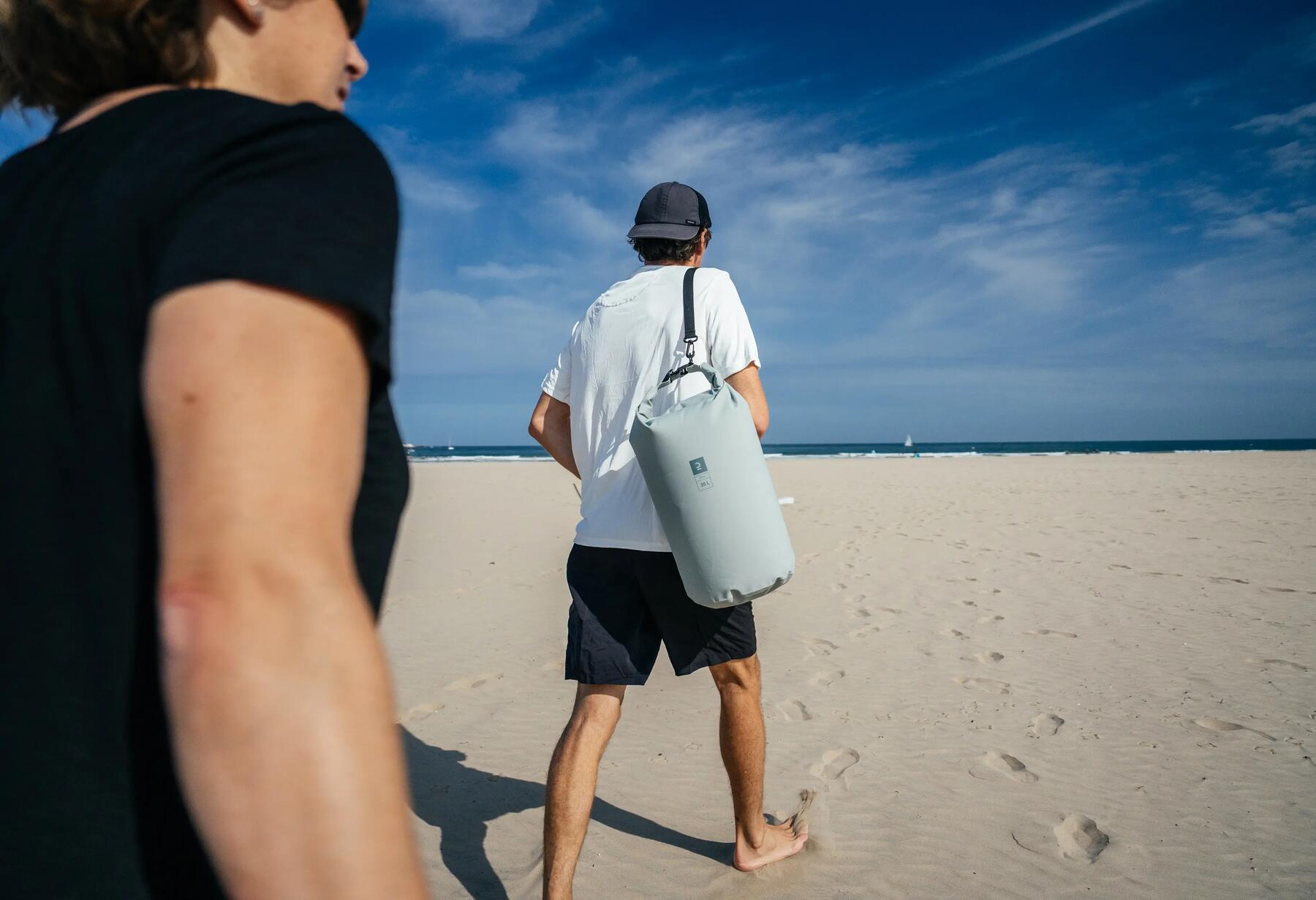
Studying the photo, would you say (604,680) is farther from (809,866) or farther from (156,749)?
(156,749)

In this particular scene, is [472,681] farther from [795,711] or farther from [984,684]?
[984,684]

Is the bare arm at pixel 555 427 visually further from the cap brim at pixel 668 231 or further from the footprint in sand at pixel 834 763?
the footprint in sand at pixel 834 763

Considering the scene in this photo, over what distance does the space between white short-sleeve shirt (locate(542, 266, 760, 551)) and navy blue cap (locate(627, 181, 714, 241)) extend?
0.12 meters

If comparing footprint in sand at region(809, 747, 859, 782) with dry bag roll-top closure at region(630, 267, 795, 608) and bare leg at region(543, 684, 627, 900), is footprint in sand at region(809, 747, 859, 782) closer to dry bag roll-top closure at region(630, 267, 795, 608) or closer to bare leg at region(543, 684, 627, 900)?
bare leg at region(543, 684, 627, 900)

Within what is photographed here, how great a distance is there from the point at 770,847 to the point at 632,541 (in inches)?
50.7

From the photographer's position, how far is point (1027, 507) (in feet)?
39.4

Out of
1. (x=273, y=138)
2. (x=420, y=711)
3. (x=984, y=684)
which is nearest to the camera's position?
(x=273, y=138)

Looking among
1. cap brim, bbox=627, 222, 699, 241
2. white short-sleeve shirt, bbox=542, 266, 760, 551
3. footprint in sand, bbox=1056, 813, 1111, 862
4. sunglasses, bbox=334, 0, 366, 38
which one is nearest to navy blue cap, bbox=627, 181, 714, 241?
cap brim, bbox=627, 222, 699, 241

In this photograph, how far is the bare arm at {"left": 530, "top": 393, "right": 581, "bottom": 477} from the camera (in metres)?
2.65

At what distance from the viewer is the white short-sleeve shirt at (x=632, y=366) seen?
7.51ft

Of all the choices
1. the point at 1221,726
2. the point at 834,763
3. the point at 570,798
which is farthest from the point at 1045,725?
the point at 570,798

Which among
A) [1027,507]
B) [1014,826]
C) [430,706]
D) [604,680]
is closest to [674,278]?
[604,680]

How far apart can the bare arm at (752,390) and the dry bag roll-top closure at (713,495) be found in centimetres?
16

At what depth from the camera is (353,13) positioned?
80 cm
